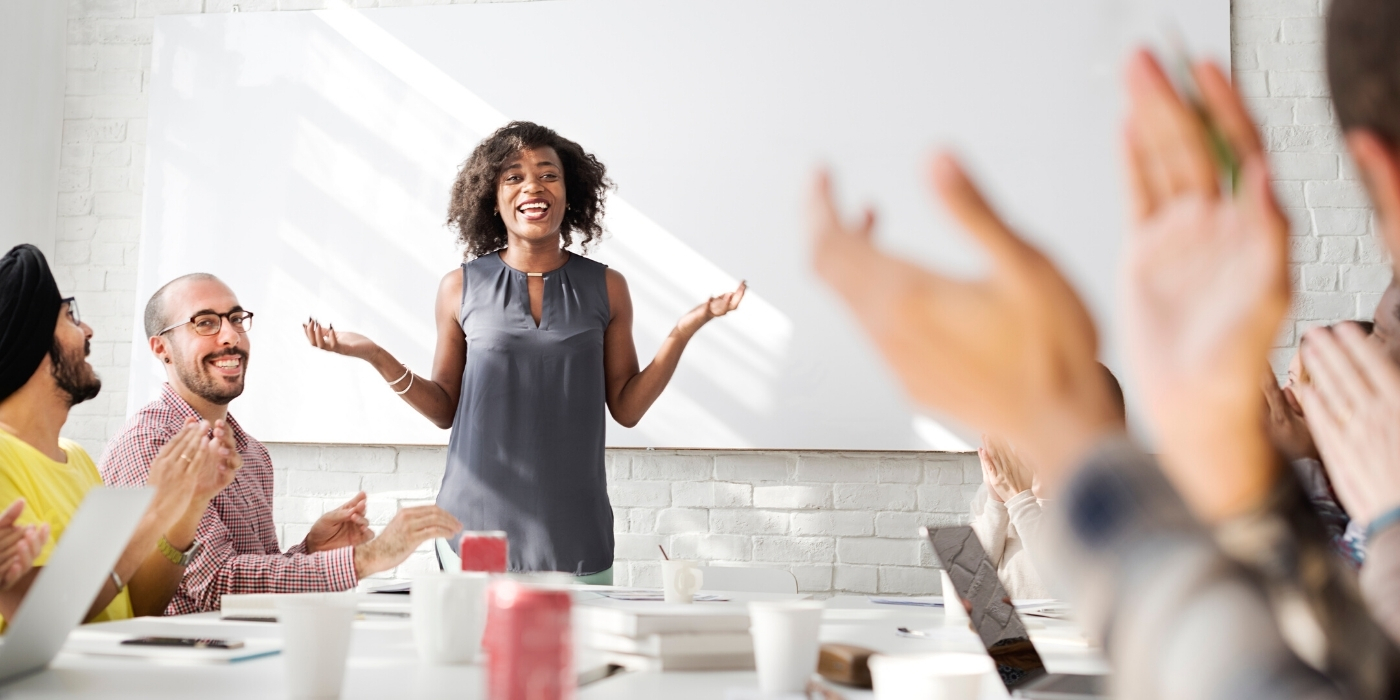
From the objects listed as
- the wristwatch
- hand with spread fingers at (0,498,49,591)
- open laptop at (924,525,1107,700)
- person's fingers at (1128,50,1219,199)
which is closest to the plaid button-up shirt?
the wristwatch

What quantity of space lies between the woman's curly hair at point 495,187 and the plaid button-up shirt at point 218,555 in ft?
3.56

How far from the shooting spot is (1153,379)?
36 centimetres

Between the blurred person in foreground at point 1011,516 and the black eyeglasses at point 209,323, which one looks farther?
the black eyeglasses at point 209,323

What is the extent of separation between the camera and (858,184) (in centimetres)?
346

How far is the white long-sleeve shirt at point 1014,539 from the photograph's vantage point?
6.95 feet

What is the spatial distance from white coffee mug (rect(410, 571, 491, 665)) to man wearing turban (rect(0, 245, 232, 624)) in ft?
2.06

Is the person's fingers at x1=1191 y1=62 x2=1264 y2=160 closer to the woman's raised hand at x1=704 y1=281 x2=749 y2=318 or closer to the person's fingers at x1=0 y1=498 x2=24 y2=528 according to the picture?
the person's fingers at x1=0 y1=498 x2=24 y2=528

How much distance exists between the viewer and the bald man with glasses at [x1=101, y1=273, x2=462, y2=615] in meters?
2.04

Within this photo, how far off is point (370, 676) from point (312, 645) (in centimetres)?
17

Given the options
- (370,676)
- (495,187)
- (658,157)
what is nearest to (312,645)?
(370,676)

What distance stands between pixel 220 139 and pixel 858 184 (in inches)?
86.8

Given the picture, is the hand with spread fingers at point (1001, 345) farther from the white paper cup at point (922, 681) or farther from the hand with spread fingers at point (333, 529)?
the hand with spread fingers at point (333, 529)

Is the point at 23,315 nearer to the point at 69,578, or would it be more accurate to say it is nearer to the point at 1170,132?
the point at 69,578

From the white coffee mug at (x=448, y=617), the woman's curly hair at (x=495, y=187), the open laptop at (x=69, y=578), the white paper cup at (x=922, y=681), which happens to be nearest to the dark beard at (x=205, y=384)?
the woman's curly hair at (x=495, y=187)
